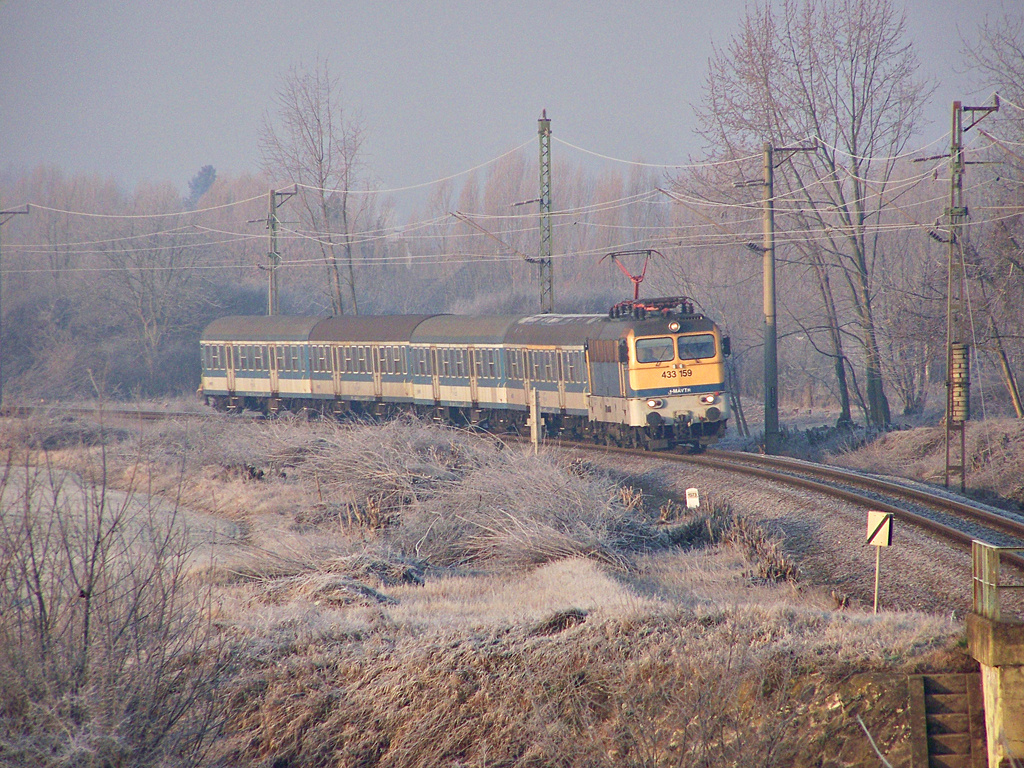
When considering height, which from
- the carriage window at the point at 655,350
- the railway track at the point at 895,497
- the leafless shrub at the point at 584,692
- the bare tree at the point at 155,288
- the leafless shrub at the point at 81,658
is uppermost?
the bare tree at the point at 155,288

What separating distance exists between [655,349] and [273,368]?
57.3 feet

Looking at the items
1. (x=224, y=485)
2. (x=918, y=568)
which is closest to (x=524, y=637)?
(x=918, y=568)

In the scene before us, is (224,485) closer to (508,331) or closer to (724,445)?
(508,331)

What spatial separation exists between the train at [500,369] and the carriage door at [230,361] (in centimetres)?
4

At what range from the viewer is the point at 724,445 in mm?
26375

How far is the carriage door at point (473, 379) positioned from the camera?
90.9 ft

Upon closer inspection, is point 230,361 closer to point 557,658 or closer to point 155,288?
point 155,288

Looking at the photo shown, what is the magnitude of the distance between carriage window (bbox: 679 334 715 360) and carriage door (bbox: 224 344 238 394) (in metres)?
19.6

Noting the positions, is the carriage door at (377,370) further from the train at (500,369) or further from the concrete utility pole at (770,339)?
the concrete utility pole at (770,339)

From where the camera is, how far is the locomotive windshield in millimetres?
20875

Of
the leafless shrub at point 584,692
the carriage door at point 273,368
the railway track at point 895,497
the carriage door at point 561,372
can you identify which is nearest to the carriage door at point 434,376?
the carriage door at point 561,372

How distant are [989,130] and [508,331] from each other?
1744 centimetres

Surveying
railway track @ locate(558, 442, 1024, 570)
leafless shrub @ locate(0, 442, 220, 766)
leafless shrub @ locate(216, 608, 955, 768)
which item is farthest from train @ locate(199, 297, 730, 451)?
leafless shrub @ locate(0, 442, 220, 766)

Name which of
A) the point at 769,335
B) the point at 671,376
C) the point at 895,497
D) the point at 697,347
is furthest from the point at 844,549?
the point at 769,335
